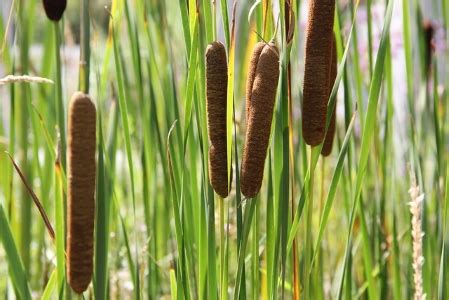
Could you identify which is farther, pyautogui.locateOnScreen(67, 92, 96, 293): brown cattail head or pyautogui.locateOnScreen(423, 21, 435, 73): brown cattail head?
pyautogui.locateOnScreen(423, 21, 435, 73): brown cattail head

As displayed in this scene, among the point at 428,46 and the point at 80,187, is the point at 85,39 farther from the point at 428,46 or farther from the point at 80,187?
the point at 428,46

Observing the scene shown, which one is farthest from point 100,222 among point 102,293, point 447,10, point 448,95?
point 448,95

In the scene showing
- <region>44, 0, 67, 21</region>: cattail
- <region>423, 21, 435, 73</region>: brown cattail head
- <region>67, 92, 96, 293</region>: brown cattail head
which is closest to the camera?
<region>67, 92, 96, 293</region>: brown cattail head

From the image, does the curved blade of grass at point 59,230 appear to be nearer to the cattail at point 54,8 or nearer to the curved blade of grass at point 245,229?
the curved blade of grass at point 245,229

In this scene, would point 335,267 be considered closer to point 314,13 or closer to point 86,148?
point 314,13

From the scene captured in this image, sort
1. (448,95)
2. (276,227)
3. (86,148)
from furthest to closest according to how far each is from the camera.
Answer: (448,95) < (276,227) < (86,148)

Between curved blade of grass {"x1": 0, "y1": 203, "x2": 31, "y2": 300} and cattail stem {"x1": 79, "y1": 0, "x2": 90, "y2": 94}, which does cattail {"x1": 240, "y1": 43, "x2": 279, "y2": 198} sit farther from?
curved blade of grass {"x1": 0, "y1": 203, "x2": 31, "y2": 300}

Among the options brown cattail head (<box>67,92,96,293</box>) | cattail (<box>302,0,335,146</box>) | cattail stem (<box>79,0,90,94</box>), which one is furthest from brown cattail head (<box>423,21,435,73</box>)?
brown cattail head (<box>67,92,96,293</box>)
